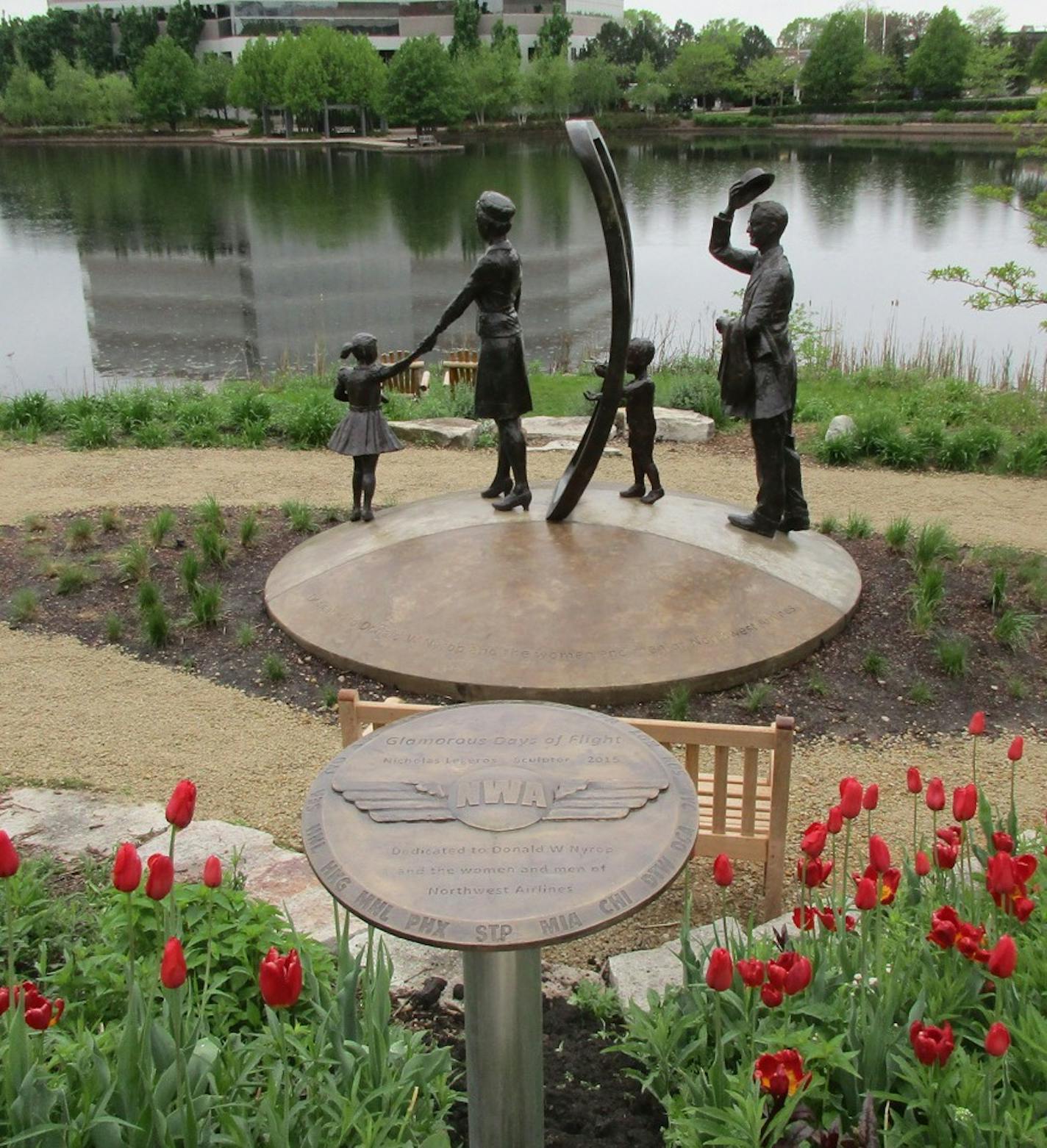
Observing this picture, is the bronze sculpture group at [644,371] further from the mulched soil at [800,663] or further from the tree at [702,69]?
the tree at [702,69]

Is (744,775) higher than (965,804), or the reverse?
(965,804)

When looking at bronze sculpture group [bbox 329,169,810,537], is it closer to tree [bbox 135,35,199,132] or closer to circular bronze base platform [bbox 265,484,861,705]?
circular bronze base platform [bbox 265,484,861,705]

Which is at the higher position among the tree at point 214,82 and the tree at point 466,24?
the tree at point 466,24

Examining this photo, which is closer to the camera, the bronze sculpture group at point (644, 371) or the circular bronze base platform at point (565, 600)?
the circular bronze base platform at point (565, 600)

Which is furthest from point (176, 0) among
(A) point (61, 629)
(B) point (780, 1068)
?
(B) point (780, 1068)

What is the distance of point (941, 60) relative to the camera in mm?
63938

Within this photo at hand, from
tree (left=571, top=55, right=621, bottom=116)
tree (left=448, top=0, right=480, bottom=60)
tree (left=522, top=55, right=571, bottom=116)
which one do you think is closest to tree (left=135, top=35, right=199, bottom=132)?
tree (left=448, top=0, right=480, bottom=60)

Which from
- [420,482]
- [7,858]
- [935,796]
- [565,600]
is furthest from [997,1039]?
[420,482]

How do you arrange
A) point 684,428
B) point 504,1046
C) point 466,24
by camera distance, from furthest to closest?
point 466,24 < point 684,428 < point 504,1046

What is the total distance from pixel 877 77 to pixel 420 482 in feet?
223

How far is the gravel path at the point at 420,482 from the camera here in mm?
9859

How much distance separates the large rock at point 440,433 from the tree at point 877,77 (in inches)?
2468

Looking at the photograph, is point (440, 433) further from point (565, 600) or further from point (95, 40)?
point (95, 40)

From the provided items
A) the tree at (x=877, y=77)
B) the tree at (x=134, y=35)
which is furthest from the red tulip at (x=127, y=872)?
the tree at (x=134, y=35)
